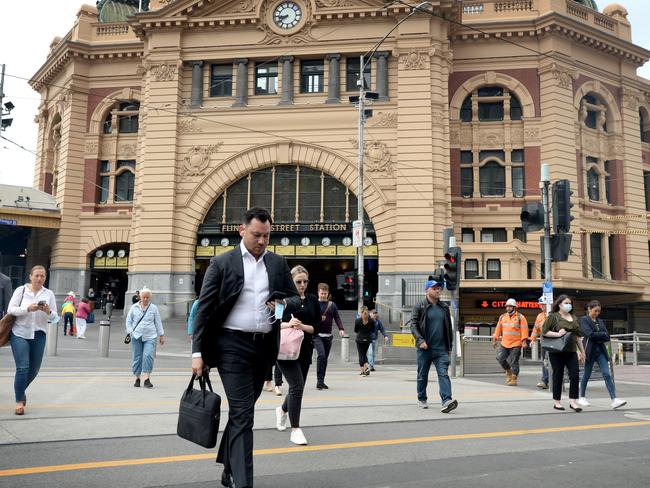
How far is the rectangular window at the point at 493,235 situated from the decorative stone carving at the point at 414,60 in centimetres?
969

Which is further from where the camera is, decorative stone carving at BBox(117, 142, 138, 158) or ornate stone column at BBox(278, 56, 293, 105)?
decorative stone carving at BBox(117, 142, 138, 158)

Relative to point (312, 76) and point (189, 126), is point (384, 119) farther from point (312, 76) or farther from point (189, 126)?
point (189, 126)

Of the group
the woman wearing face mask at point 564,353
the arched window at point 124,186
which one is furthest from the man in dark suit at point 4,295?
the arched window at point 124,186

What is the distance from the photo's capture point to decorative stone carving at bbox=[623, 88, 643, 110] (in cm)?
3728

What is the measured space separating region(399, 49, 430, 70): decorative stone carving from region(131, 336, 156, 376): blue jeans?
25.0 meters

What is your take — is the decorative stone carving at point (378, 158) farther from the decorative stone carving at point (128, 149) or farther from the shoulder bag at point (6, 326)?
the shoulder bag at point (6, 326)

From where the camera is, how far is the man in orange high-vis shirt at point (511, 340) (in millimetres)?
14203

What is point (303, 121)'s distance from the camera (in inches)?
1319

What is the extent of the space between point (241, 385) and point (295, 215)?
29137 millimetres

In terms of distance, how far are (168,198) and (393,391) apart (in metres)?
24.4

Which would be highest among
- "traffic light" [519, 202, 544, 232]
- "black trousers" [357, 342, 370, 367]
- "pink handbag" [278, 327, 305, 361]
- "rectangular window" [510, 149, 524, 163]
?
"rectangular window" [510, 149, 524, 163]

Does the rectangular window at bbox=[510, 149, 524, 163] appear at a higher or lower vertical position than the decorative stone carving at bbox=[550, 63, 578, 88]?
lower

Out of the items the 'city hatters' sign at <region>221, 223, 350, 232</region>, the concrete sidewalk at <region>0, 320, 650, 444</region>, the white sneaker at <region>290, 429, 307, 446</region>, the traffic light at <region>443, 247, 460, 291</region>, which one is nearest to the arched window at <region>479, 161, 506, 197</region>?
the 'city hatters' sign at <region>221, 223, 350, 232</region>

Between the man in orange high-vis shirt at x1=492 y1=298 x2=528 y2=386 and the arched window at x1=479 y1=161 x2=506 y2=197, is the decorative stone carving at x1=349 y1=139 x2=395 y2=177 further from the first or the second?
the man in orange high-vis shirt at x1=492 y1=298 x2=528 y2=386
